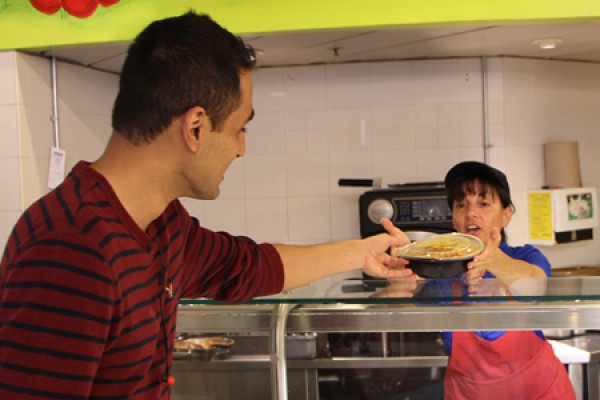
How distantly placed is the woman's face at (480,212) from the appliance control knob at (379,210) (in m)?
1.66

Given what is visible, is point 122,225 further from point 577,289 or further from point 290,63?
point 290,63

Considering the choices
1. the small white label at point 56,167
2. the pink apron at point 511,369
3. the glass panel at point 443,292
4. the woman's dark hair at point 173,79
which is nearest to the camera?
the woman's dark hair at point 173,79

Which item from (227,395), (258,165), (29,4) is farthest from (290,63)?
(227,395)

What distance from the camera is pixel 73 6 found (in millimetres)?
3473

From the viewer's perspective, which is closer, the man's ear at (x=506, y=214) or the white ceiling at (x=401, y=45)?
the man's ear at (x=506, y=214)

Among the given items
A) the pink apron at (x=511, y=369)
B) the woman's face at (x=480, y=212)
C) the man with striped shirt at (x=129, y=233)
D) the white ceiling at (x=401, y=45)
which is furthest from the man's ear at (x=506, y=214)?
Answer: the man with striped shirt at (x=129, y=233)

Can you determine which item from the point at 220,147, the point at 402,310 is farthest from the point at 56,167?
the point at 220,147

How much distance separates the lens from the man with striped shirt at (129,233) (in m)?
0.98

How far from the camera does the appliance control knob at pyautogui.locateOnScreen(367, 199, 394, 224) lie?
414cm

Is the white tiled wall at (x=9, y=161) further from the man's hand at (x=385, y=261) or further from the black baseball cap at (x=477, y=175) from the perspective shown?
the man's hand at (x=385, y=261)

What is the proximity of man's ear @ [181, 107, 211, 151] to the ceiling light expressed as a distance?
326 centimetres

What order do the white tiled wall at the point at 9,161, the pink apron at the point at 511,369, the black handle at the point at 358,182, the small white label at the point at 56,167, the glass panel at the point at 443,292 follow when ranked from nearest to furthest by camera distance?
Result: the glass panel at the point at 443,292, the pink apron at the point at 511,369, the white tiled wall at the point at 9,161, the small white label at the point at 56,167, the black handle at the point at 358,182

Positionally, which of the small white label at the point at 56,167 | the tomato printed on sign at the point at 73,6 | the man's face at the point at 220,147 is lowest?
the man's face at the point at 220,147

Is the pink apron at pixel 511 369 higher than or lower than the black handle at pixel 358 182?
lower
